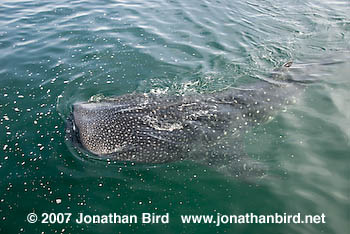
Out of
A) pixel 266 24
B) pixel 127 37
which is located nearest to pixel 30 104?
pixel 127 37

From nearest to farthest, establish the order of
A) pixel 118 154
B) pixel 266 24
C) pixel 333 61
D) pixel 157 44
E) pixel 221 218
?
1. pixel 221 218
2. pixel 118 154
3. pixel 333 61
4. pixel 157 44
5. pixel 266 24

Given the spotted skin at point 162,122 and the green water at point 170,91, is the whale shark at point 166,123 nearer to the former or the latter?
the spotted skin at point 162,122

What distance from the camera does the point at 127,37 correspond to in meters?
11.0

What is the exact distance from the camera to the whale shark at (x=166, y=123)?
6344mm

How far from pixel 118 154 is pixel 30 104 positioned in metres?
3.20

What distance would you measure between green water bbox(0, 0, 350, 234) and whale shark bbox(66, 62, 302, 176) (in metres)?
0.27

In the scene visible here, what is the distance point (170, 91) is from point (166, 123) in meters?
1.76

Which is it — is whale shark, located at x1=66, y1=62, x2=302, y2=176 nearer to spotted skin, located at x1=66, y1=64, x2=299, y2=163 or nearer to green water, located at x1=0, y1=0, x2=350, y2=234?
spotted skin, located at x1=66, y1=64, x2=299, y2=163

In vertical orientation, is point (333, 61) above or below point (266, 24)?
below

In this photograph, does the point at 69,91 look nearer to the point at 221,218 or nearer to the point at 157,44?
the point at 157,44

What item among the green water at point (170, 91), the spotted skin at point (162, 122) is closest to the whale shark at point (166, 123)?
the spotted skin at point (162, 122)

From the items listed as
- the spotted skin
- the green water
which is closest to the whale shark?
the spotted skin

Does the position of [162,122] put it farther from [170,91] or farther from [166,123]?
[170,91]

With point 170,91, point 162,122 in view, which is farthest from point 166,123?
point 170,91
